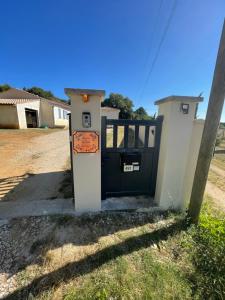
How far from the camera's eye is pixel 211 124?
231 cm

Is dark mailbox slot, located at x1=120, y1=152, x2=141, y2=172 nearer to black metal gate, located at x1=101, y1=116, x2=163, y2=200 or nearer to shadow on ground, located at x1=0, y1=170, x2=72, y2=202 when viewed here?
black metal gate, located at x1=101, y1=116, x2=163, y2=200

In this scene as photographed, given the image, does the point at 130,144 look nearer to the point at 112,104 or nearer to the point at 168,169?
the point at 168,169

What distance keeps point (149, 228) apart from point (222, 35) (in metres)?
3.13

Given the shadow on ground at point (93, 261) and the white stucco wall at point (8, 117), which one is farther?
the white stucco wall at point (8, 117)

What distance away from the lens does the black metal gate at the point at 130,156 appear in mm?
3033

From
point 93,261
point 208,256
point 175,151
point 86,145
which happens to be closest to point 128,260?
point 93,261

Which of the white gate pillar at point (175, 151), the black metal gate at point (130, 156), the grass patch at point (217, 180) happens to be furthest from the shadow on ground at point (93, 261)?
the grass patch at point (217, 180)

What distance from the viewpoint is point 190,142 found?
2.97 meters

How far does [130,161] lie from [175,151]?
2.90 ft

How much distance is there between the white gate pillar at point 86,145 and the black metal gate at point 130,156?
1.00 feet

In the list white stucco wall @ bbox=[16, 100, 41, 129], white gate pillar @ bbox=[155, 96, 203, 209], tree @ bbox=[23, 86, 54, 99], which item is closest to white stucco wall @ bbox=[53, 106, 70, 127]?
white stucco wall @ bbox=[16, 100, 41, 129]

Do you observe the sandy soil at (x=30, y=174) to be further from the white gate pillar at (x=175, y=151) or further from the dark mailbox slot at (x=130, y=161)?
the white gate pillar at (x=175, y=151)

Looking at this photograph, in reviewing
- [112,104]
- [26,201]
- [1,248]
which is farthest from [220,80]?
[112,104]

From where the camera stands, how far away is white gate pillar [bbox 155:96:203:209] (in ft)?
9.02
